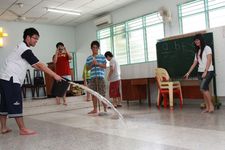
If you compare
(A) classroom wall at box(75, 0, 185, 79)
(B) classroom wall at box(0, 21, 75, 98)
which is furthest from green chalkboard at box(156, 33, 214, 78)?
(B) classroom wall at box(0, 21, 75, 98)

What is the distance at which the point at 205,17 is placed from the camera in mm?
6023

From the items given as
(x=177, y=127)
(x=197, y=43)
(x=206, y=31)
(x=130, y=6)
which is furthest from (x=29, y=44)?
(x=130, y=6)

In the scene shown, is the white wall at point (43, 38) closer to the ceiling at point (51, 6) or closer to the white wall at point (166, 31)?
the ceiling at point (51, 6)

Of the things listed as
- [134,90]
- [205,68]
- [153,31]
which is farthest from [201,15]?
[134,90]

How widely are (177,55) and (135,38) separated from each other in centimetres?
211

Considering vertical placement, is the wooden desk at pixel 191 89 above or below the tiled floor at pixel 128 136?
above

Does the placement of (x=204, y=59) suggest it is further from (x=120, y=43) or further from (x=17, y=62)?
(x=120, y=43)

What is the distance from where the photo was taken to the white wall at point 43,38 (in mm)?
8719

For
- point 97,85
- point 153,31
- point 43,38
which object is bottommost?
point 97,85

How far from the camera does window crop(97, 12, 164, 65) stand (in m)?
7.24

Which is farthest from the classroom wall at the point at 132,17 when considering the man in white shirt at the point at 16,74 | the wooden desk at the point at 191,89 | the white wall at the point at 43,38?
the man in white shirt at the point at 16,74

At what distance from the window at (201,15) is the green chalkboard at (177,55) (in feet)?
1.98

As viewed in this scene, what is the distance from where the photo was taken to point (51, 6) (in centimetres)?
749

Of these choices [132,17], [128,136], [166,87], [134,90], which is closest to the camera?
[128,136]
